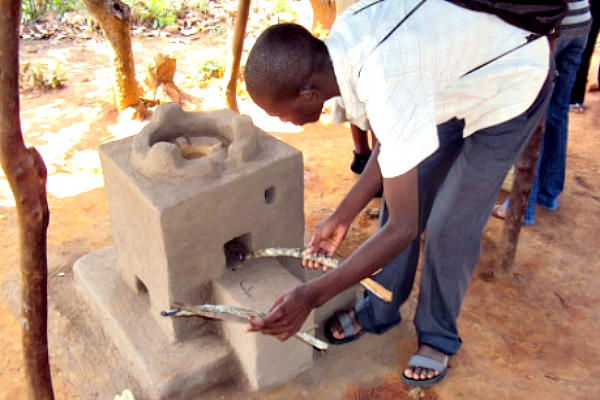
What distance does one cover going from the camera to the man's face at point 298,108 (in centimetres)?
171

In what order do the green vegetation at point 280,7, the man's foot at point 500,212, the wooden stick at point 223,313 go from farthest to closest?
1. the green vegetation at point 280,7
2. the man's foot at point 500,212
3. the wooden stick at point 223,313

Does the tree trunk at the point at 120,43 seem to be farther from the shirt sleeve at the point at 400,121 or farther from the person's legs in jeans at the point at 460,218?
the shirt sleeve at the point at 400,121

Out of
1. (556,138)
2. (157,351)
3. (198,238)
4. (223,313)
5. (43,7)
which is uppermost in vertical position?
(43,7)

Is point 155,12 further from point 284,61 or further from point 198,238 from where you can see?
point 284,61

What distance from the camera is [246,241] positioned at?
2463mm

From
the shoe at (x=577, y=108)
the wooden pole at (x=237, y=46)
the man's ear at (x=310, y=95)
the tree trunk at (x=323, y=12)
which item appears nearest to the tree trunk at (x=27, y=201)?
the man's ear at (x=310, y=95)

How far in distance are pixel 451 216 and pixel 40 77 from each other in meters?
5.20

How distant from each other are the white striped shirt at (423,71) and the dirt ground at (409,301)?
1.18m

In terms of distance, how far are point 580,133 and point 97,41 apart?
5.77m

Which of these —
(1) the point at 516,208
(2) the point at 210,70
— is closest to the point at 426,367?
(1) the point at 516,208

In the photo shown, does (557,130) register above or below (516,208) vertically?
above

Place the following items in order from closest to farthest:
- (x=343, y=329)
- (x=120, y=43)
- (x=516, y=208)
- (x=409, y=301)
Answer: (x=343, y=329)
(x=409, y=301)
(x=516, y=208)
(x=120, y=43)

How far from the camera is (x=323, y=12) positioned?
609cm

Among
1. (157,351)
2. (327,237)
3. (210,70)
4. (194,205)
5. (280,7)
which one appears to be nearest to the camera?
(194,205)
